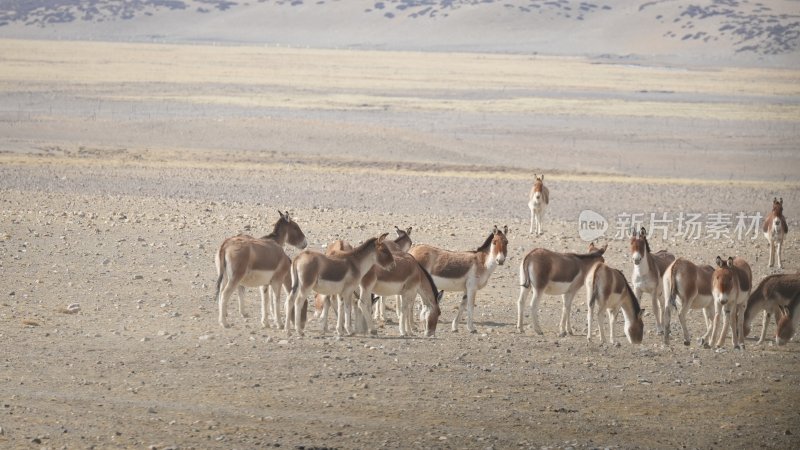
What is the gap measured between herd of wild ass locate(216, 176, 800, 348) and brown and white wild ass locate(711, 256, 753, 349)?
12 millimetres

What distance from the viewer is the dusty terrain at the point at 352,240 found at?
1223 centimetres

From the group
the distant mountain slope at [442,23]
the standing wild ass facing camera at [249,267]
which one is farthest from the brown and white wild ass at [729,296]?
the distant mountain slope at [442,23]

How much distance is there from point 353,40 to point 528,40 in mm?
17213

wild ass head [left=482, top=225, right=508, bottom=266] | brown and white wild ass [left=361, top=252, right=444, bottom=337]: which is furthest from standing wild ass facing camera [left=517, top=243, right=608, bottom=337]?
brown and white wild ass [left=361, top=252, right=444, bottom=337]

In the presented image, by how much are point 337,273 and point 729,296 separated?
14.9ft

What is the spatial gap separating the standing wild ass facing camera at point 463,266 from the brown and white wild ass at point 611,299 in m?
1.22

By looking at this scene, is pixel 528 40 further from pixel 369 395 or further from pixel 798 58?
pixel 369 395

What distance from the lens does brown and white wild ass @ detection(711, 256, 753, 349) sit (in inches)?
621

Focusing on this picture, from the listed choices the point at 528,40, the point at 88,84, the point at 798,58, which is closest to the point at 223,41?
the point at 528,40

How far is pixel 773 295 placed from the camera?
16.5 meters

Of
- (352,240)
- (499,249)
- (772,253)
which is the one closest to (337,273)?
(499,249)

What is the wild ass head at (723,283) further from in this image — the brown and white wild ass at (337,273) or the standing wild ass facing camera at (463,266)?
the brown and white wild ass at (337,273)

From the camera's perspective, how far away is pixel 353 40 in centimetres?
13412

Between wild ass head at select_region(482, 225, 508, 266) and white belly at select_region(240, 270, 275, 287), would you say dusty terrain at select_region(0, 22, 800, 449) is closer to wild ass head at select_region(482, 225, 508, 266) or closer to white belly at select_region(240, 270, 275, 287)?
white belly at select_region(240, 270, 275, 287)
